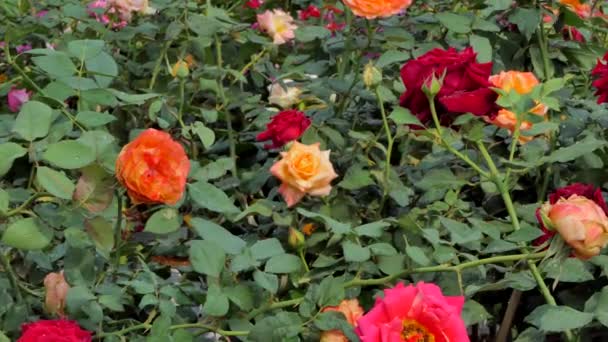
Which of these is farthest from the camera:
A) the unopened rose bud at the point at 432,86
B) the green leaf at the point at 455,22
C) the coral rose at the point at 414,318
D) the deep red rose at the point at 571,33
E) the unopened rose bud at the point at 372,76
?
the deep red rose at the point at 571,33

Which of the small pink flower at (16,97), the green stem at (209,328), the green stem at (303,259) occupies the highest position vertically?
the green stem at (209,328)

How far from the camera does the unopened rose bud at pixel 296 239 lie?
4.74ft

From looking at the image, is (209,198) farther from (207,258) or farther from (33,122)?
(33,122)

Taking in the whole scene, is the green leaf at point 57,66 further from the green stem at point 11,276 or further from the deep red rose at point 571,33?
the deep red rose at point 571,33

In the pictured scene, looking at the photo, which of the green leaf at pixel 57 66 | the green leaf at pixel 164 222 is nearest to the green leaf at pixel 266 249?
the green leaf at pixel 164 222

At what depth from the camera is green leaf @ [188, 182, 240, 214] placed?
1.39 meters

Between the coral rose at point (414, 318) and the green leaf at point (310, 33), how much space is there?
3.01 ft

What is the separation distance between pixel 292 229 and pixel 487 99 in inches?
12.6

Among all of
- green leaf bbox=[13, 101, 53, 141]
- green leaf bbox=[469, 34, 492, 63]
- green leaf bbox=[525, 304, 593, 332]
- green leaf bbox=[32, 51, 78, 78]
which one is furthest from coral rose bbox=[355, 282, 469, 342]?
green leaf bbox=[469, 34, 492, 63]

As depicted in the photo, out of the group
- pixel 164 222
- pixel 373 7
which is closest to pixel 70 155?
pixel 164 222

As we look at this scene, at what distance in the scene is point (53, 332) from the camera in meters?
1.27

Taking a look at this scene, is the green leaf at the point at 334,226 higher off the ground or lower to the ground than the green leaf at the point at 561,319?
lower

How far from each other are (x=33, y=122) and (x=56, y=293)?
0.21m

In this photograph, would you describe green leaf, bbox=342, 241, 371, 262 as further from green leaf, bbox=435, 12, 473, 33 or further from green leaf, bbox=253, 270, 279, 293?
green leaf, bbox=435, 12, 473, 33
